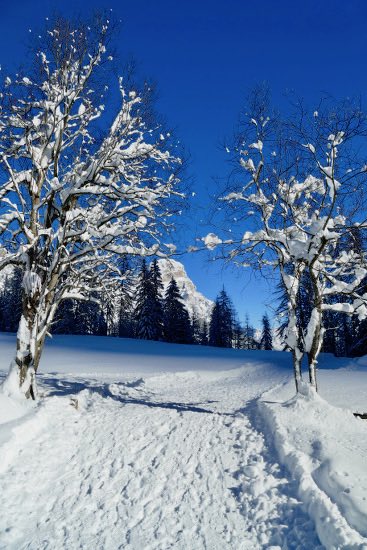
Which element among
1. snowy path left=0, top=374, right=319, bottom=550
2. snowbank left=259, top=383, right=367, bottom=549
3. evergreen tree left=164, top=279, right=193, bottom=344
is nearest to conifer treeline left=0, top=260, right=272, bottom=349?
evergreen tree left=164, top=279, right=193, bottom=344

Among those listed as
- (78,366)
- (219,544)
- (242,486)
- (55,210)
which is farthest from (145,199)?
(78,366)

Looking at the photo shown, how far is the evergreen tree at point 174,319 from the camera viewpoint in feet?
140

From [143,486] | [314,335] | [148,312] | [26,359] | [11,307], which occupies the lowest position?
[143,486]

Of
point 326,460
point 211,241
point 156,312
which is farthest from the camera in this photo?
point 156,312

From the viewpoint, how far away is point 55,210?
354 inches

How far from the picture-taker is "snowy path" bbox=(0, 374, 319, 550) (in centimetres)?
343

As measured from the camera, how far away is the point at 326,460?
4469mm

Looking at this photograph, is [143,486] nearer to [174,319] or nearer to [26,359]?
[26,359]

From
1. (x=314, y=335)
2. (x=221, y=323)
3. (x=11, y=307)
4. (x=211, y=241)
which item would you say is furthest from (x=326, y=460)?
(x=11, y=307)

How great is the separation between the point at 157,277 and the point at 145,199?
33749 mm

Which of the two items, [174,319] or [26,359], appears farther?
[174,319]

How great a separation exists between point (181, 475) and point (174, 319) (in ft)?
125

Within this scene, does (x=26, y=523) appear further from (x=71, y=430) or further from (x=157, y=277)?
(x=157, y=277)

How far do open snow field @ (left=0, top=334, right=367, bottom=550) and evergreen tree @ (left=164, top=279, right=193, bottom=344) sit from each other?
1295 inches
